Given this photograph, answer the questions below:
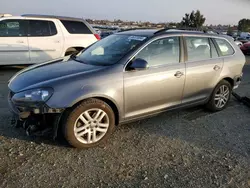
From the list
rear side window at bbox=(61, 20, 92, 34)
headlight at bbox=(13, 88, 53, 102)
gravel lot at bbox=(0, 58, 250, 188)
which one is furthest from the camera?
rear side window at bbox=(61, 20, 92, 34)

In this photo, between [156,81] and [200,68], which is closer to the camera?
[156,81]

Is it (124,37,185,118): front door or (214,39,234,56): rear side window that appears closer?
(124,37,185,118): front door

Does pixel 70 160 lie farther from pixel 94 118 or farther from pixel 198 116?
pixel 198 116

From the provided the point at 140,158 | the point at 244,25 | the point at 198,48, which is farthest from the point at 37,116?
the point at 244,25

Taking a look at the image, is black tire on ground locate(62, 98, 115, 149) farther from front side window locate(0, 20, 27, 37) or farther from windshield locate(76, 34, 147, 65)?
front side window locate(0, 20, 27, 37)

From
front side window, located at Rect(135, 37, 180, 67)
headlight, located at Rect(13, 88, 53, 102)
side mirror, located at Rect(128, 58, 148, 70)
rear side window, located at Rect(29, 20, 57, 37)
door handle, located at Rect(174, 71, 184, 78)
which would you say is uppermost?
rear side window, located at Rect(29, 20, 57, 37)

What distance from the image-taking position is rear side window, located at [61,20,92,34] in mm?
8180

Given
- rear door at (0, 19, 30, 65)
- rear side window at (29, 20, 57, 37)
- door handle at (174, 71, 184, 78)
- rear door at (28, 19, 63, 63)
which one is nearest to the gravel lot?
door handle at (174, 71, 184, 78)

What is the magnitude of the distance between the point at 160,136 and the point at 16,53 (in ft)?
18.4

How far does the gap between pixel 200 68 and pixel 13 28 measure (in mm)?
5777

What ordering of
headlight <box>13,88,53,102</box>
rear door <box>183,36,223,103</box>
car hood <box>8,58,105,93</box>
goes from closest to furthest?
headlight <box>13,88,53,102</box> < car hood <box>8,58,105,93</box> < rear door <box>183,36,223,103</box>

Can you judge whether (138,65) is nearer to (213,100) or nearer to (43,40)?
(213,100)

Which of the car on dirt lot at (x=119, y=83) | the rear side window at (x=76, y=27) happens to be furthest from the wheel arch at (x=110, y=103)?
the rear side window at (x=76, y=27)

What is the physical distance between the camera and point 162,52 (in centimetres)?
387
